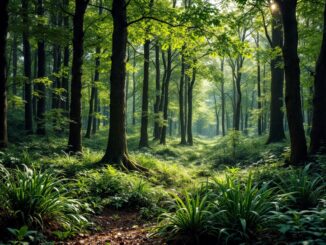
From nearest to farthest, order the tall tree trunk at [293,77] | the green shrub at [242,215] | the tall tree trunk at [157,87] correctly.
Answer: the green shrub at [242,215], the tall tree trunk at [293,77], the tall tree trunk at [157,87]

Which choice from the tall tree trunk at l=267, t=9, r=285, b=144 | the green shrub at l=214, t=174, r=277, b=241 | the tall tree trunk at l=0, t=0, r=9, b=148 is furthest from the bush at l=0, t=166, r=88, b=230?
the tall tree trunk at l=267, t=9, r=285, b=144

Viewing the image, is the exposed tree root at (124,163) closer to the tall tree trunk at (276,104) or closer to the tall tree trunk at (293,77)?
the tall tree trunk at (293,77)

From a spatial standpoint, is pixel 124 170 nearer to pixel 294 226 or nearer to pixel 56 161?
pixel 56 161

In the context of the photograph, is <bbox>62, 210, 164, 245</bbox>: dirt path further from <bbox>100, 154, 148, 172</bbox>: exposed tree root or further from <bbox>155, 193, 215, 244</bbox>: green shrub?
<bbox>100, 154, 148, 172</bbox>: exposed tree root

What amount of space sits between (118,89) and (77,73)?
2.26 metres

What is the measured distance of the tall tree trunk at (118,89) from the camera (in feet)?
33.2

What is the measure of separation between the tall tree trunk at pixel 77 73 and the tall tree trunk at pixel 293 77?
711 centimetres

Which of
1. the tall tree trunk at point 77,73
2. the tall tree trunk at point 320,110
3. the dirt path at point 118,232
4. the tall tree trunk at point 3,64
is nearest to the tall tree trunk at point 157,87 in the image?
the tall tree trunk at point 77,73

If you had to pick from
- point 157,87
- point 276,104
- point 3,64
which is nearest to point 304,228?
point 3,64

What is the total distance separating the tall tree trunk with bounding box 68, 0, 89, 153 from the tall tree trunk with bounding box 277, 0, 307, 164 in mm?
7114

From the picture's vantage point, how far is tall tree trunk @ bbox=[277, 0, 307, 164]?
8656 millimetres

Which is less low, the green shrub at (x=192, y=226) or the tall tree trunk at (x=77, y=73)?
the tall tree trunk at (x=77, y=73)

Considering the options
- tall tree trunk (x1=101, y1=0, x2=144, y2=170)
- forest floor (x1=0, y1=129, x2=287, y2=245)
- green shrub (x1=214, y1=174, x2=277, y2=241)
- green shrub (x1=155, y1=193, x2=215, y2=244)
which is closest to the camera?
green shrub (x1=214, y1=174, x2=277, y2=241)

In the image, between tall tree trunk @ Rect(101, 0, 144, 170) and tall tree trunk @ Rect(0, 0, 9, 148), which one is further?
tall tree trunk @ Rect(101, 0, 144, 170)
